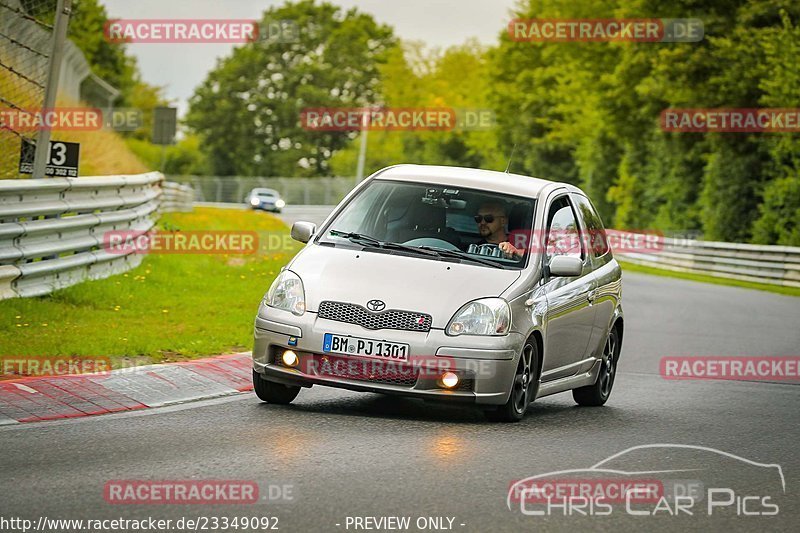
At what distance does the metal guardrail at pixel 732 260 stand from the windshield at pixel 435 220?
88.1ft

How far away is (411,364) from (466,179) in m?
2.17

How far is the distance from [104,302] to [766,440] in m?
7.32

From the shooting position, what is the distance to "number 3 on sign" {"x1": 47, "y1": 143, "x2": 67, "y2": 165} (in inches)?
589

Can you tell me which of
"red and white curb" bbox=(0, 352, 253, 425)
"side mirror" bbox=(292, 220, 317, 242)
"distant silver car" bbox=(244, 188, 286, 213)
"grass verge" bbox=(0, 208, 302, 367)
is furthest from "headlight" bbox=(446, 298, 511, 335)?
"distant silver car" bbox=(244, 188, 286, 213)

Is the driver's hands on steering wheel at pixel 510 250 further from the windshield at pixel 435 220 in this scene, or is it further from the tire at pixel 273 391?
the tire at pixel 273 391

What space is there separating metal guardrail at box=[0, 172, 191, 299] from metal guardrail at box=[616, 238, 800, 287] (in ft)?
73.5

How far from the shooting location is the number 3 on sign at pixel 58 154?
1495cm

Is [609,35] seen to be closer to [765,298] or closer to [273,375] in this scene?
[765,298]

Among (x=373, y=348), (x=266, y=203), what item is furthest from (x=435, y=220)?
(x=266, y=203)

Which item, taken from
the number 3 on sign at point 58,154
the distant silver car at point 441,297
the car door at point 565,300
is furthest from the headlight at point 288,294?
the number 3 on sign at point 58,154

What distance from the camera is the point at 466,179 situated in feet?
36.6

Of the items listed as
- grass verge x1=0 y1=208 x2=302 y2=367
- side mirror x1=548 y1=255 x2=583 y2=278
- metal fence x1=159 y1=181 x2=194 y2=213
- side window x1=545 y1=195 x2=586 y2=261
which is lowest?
metal fence x1=159 y1=181 x2=194 y2=213

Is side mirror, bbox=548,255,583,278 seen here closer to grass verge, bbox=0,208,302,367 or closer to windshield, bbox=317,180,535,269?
windshield, bbox=317,180,535,269

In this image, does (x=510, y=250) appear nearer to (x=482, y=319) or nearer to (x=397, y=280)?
(x=482, y=319)
